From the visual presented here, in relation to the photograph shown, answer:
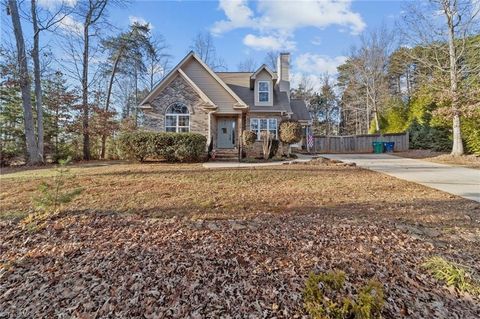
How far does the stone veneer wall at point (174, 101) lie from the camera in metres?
15.0

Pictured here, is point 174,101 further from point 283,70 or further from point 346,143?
point 346,143

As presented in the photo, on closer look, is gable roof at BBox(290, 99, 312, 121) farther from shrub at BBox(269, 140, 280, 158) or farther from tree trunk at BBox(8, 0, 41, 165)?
tree trunk at BBox(8, 0, 41, 165)

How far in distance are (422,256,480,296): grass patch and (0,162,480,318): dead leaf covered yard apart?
68mm

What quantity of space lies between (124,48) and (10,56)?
9474 millimetres

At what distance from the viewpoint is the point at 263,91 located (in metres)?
18.2

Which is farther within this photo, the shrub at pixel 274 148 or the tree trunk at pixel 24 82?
the shrub at pixel 274 148

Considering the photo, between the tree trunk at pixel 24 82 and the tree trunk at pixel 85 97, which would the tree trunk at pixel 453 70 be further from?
the tree trunk at pixel 24 82

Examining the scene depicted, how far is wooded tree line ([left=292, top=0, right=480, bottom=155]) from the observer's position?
43.5 ft

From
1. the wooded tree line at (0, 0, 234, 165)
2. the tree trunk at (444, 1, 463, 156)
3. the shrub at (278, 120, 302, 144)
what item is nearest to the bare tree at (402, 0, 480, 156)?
the tree trunk at (444, 1, 463, 156)

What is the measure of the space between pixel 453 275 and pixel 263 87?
16845mm

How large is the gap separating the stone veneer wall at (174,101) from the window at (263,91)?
4.97 m

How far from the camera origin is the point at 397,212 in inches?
185

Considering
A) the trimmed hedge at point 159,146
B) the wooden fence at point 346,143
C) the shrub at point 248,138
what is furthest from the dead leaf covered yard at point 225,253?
the wooden fence at point 346,143

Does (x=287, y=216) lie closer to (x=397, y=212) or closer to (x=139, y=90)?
(x=397, y=212)
